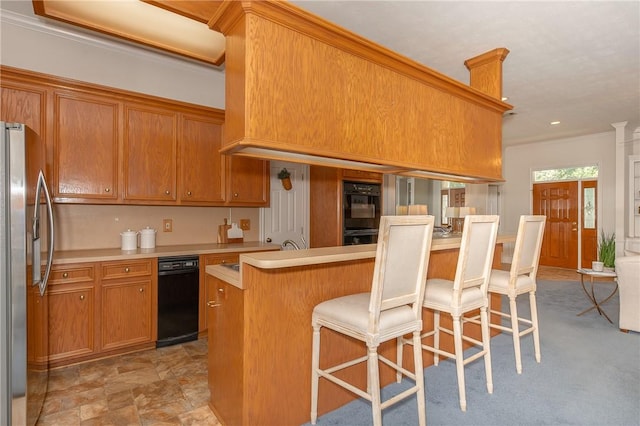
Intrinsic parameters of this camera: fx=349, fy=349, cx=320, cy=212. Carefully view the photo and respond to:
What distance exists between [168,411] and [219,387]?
39cm

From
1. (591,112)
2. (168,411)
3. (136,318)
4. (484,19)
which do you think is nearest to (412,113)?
(484,19)

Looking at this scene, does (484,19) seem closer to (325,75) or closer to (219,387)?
(325,75)

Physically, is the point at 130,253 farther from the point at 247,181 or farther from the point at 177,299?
the point at 247,181

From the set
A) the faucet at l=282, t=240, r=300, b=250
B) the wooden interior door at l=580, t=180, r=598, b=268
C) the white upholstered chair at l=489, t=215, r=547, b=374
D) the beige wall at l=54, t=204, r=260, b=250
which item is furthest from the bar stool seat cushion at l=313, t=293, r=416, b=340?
the wooden interior door at l=580, t=180, r=598, b=268

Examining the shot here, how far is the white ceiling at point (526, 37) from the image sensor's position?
2566mm

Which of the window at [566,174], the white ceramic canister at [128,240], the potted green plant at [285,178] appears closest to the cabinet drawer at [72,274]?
the white ceramic canister at [128,240]

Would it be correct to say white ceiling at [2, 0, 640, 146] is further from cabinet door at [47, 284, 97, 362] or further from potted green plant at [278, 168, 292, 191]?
cabinet door at [47, 284, 97, 362]

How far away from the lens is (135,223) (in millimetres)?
3555

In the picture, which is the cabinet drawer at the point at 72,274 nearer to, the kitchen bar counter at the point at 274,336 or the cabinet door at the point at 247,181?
the kitchen bar counter at the point at 274,336

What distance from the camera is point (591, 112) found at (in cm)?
535

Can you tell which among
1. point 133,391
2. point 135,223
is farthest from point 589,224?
point 133,391

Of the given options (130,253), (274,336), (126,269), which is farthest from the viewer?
(130,253)

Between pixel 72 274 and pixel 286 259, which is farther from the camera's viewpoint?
pixel 72 274

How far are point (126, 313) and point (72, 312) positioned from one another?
39cm
